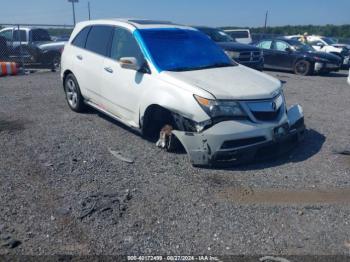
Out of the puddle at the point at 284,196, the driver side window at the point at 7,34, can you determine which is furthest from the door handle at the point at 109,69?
the driver side window at the point at 7,34

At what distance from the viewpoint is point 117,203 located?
Answer: 4129 mm

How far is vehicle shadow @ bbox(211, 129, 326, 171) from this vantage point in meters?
5.15

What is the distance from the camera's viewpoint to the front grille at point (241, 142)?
15.9 feet

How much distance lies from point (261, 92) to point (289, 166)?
1.03 metres

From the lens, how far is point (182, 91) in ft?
16.6

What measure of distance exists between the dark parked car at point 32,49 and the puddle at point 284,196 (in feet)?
44.3

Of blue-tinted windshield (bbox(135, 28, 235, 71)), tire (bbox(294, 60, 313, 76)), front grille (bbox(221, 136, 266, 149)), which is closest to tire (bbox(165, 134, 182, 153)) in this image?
front grille (bbox(221, 136, 266, 149))

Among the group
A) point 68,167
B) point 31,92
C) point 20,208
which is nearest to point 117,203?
point 20,208

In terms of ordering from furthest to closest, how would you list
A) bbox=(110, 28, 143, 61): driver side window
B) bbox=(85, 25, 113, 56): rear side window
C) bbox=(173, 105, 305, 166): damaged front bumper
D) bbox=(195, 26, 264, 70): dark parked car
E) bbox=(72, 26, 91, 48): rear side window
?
bbox=(195, 26, 264, 70): dark parked car < bbox=(72, 26, 91, 48): rear side window < bbox=(85, 25, 113, 56): rear side window < bbox=(110, 28, 143, 61): driver side window < bbox=(173, 105, 305, 166): damaged front bumper

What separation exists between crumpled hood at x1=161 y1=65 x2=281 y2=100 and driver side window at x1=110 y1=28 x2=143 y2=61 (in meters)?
0.78

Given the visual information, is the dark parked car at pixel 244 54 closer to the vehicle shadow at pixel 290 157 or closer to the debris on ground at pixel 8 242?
the vehicle shadow at pixel 290 157

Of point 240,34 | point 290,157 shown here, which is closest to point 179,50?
point 290,157

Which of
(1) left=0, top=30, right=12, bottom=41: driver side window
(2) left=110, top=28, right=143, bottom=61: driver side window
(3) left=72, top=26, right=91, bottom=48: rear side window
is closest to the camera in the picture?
(2) left=110, top=28, right=143, bottom=61: driver side window

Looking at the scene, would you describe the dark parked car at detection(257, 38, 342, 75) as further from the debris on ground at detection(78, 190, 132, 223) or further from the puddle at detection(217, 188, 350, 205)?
the debris on ground at detection(78, 190, 132, 223)
